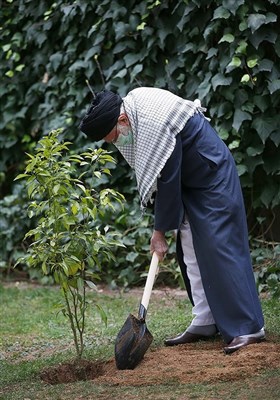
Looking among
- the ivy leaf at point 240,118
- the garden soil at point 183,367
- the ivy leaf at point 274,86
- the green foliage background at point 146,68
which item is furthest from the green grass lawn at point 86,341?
the ivy leaf at point 274,86

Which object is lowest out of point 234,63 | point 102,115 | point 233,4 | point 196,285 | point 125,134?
point 196,285

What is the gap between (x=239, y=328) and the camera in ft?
15.9

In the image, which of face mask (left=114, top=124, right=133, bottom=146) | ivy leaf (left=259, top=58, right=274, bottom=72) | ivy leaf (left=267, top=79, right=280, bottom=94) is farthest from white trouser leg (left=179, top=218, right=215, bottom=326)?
ivy leaf (left=259, top=58, right=274, bottom=72)

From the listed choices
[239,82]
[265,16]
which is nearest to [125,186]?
[239,82]

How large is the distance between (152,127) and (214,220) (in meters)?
0.58

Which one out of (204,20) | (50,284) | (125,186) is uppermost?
(204,20)

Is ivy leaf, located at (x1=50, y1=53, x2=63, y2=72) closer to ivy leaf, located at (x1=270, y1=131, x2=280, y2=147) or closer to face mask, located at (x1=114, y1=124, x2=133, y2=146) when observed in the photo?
ivy leaf, located at (x1=270, y1=131, x2=280, y2=147)

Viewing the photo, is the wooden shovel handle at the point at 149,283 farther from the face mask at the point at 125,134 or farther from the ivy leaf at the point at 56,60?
the ivy leaf at the point at 56,60

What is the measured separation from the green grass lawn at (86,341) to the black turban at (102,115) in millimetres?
1017

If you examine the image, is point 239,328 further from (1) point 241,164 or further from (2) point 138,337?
(1) point 241,164

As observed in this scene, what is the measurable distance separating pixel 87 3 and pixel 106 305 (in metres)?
2.50

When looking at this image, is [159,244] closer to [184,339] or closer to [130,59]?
[184,339]

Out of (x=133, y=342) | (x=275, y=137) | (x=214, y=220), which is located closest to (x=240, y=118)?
(x=275, y=137)

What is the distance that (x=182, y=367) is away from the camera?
451cm
